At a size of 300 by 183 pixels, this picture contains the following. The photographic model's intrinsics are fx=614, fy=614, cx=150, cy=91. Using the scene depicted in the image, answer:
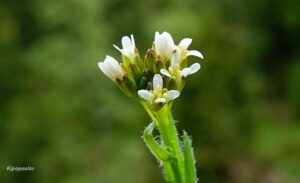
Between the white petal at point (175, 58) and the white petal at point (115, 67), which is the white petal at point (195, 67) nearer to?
the white petal at point (175, 58)

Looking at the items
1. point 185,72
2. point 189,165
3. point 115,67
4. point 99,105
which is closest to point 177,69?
point 185,72

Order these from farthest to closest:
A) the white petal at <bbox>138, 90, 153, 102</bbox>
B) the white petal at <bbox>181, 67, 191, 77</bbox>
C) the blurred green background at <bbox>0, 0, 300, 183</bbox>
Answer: the blurred green background at <bbox>0, 0, 300, 183</bbox>, the white petal at <bbox>181, 67, 191, 77</bbox>, the white petal at <bbox>138, 90, 153, 102</bbox>

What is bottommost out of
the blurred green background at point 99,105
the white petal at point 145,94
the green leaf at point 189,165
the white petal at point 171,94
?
the green leaf at point 189,165

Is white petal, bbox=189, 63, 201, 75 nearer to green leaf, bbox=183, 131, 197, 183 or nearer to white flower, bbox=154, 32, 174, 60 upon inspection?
white flower, bbox=154, 32, 174, 60

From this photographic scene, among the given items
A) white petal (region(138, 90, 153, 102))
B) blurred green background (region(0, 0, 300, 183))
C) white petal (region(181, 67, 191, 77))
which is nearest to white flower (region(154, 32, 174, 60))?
white petal (region(181, 67, 191, 77))

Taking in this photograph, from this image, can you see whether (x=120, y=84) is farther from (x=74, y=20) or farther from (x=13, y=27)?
(x=13, y=27)

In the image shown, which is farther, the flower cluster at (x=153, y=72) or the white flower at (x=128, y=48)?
the white flower at (x=128, y=48)

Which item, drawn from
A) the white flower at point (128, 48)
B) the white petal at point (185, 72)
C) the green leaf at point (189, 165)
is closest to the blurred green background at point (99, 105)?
the white flower at point (128, 48)
